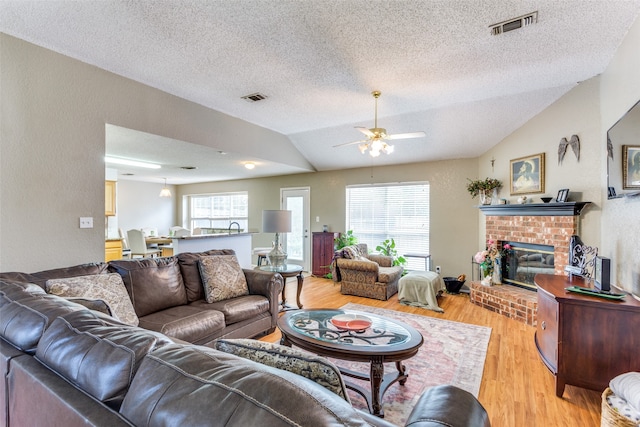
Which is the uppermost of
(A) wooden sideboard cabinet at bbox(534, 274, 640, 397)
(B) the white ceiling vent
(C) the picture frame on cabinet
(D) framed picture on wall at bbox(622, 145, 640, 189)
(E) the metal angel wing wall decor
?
(B) the white ceiling vent

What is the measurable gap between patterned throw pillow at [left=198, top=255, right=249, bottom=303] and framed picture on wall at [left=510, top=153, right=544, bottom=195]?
392cm

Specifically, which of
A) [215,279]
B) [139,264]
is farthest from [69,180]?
[215,279]

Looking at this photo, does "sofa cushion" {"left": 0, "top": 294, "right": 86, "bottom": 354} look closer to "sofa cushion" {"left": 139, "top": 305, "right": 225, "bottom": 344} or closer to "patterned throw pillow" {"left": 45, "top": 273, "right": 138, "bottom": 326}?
"patterned throw pillow" {"left": 45, "top": 273, "right": 138, "bottom": 326}

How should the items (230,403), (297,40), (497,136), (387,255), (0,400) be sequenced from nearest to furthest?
1. (230,403)
2. (0,400)
3. (297,40)
4. (497,136)
5. (387,255)

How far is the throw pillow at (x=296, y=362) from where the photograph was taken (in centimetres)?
94

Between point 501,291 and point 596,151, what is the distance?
6.66 ft

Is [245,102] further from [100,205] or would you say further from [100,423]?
[100,423]

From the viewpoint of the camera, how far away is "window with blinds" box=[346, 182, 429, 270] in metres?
5.96

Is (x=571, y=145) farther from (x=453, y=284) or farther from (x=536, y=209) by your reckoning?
(x=453, y=284)

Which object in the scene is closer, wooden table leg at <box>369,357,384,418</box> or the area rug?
wooden table leg at <box>369,357,384,418</box>

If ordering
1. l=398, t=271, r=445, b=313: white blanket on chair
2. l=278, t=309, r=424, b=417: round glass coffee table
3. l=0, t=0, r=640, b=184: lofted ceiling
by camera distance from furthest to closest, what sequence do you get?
l=398, t=271, r=445, b=313: white blanket on chair < l=0, t=0, r=640, b=184: lofted ceiling < l=278, t=309, r=424, b=417: round glass coffee table

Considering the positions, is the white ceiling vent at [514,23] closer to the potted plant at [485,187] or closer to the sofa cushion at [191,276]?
the potted plant at [485,187]

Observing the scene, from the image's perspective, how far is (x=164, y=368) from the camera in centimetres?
82

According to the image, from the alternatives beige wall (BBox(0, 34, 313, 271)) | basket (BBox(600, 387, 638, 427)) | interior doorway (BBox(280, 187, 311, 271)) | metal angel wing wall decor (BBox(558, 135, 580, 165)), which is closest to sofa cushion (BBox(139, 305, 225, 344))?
beige wall (BBox(0, 34, 313, 271))
